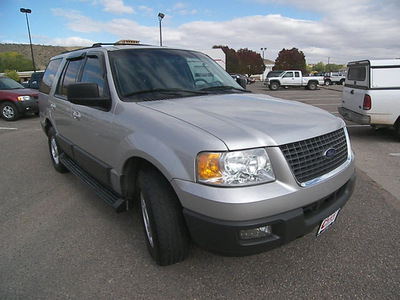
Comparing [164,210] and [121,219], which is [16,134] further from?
[164,210]

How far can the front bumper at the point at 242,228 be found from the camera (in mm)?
1746

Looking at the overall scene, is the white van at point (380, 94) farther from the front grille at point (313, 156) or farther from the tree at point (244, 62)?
the tree at point (244, 62)

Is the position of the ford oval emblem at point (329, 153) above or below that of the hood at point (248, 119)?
below

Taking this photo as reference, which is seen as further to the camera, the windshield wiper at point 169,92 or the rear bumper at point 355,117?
the rear bumper at point 355,117

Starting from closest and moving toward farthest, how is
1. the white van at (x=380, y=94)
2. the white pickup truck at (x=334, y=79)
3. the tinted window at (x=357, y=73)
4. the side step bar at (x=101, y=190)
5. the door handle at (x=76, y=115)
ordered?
the side step bar at (x=101, y=190), the door handle at (x=76, y=115), the white van at (x=380, y=94), the tinted window at (x=357, y=73), the white pickup truck at (x=334, y=79)

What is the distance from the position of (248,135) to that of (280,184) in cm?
38

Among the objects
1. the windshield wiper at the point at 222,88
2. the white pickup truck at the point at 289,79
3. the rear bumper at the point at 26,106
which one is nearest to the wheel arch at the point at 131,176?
the windshield wiper at the point at 222,88

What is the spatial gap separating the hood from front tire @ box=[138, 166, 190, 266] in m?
0.54

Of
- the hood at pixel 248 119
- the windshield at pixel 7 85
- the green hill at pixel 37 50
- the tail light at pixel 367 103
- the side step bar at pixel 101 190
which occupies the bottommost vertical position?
the side step bar at pixel 101 190

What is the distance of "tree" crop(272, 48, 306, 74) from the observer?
7575 centimetres

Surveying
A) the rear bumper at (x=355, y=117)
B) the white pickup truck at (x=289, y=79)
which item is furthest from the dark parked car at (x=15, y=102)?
the white pickup truck at (x=289, y=79)

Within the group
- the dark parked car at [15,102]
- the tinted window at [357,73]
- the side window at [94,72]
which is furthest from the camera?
the dark parked car at [15,102]

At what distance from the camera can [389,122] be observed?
20.1 ft

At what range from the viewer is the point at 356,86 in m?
6.62
